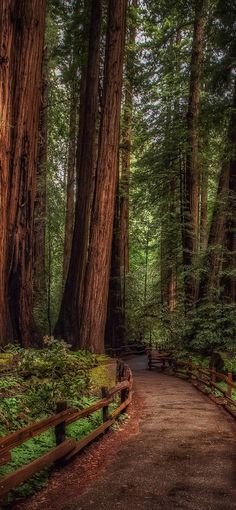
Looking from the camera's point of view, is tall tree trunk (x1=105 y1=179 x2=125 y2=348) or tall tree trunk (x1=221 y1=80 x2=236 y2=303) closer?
tall tree trunk (x1=221 y1=80 x2=236 y2=303)

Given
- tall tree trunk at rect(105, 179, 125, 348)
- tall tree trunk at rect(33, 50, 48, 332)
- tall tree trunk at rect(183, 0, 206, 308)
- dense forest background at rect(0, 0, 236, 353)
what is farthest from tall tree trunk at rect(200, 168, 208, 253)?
tall tree trunk at rect(33, 50, 48, 332)

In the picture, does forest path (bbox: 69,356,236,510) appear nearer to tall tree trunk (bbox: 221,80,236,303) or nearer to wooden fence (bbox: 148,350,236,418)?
wooden fence (bbox: 148,350,236,418)

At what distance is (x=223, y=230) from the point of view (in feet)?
55.7

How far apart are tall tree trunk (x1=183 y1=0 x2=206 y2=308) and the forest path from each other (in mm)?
9361

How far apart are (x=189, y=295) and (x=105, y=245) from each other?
324 inches

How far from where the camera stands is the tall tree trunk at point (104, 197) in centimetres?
1254

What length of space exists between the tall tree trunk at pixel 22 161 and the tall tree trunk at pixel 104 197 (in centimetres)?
211

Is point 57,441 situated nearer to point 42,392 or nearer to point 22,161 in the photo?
point 42,392

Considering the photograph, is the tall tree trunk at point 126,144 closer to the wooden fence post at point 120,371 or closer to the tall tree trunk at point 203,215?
the tall tree trunk at point 203,215

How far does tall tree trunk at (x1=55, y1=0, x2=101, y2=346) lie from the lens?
44.4 feet

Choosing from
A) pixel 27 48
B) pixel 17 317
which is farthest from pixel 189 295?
pixel 27 48

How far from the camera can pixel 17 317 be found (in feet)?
34.6

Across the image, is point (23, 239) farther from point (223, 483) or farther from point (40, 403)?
point (223, 483)

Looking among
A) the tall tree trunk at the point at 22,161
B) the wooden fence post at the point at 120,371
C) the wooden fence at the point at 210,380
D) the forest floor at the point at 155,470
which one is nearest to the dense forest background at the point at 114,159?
the tall tree trunk at the point at 22,161
